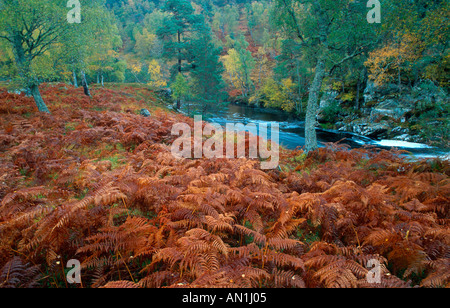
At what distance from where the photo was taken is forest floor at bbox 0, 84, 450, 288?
2689 mm

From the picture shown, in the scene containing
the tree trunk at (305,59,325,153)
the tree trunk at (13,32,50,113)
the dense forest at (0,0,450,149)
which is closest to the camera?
the dense forest at (0,0,450,149)

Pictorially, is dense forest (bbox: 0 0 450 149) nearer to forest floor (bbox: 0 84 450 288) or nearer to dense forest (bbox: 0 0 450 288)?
dense forest (bbox: 0 0 450 288)

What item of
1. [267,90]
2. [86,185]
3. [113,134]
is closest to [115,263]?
[86,185]

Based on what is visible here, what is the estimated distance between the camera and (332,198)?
479 centimetres

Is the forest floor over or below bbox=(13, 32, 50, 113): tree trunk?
below

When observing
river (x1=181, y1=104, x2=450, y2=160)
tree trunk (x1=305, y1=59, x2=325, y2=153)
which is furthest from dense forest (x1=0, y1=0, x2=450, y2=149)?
river (x1=181, y1=104, x2=450, y2=160)

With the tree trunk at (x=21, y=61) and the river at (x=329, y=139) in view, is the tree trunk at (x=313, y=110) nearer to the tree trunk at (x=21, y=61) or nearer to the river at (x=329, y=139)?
the river at (x=329, y=139)

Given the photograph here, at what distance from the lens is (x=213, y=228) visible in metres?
3.31

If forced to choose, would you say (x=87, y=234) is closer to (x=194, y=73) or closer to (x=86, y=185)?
(x=86, y=185)

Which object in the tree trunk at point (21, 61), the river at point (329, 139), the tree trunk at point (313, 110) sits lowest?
the river at point (329, 139)

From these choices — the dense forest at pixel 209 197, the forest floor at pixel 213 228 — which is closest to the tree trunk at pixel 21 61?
the dense forest at pixel 209 197

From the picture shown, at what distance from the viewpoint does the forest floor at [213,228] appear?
2689 mm

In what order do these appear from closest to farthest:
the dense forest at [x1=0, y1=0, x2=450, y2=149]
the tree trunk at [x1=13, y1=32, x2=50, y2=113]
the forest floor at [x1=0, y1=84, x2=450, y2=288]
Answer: the forest floor at [x1=0, y1=84, x2=450, y2=288], the dense forest at [x1=0, y1=0, x2=450, y2=149], the tree trunk at [x1=13, y1=32, x2=50, y2=113]

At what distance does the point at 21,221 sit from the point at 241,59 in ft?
136
